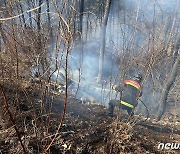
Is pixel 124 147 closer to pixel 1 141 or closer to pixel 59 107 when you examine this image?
pixel 1 141

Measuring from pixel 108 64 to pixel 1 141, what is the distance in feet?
39.2

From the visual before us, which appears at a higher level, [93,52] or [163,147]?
[163,147]

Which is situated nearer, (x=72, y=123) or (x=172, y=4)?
(x=72, y=123)

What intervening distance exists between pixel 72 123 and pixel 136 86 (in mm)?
2032

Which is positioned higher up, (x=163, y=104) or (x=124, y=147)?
(x=124, y=147)

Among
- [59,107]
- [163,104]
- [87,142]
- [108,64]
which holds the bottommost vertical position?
[108,64]

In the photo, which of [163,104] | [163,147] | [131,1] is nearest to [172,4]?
[131,1]

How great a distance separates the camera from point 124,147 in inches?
136

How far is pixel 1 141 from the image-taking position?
323 cm

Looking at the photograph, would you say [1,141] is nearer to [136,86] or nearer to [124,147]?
[124,147]

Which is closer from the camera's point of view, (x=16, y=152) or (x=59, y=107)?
(x=16, y=152)

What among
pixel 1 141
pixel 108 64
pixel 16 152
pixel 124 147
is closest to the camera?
pixel 16 152

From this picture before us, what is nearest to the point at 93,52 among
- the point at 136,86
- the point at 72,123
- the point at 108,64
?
the point at 108,64

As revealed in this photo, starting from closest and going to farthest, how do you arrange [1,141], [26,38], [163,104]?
[1,141], [26,38], [163,104]
